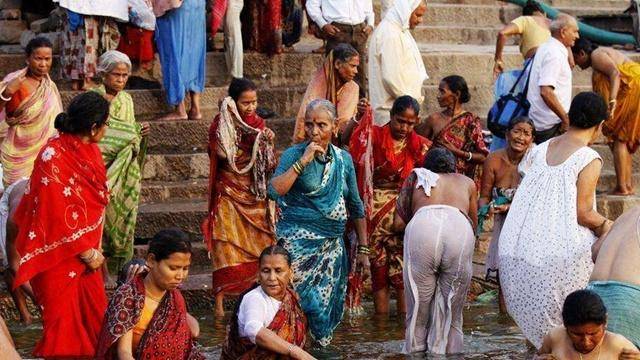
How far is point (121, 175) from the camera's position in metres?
12.3

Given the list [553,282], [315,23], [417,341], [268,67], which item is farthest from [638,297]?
[268,67]

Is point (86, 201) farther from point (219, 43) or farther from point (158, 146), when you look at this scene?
point (219, 43)

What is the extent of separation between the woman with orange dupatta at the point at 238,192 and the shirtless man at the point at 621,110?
3447 mm

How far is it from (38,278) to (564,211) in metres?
3.07

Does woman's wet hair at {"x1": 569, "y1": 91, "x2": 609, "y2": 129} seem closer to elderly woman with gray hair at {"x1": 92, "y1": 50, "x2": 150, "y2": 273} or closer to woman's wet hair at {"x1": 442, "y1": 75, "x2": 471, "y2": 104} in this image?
woman's wet hair at {"x1": 442, "y1": 75, "x2": 471, "y2": 104}

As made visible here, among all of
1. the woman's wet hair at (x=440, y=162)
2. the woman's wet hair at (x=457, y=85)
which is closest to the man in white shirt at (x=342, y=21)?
the woman's wet hair at (x=457, y=85)

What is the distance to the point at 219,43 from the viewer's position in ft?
53.1

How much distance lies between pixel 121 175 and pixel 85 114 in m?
2.21

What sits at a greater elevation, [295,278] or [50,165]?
[50,165]

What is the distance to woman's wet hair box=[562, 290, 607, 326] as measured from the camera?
8031 mm

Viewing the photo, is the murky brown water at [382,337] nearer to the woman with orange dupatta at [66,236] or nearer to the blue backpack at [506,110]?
the woman with orange dupatta at [66,236]

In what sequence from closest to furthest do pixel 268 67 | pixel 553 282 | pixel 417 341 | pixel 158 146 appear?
pixel 553 282
pixel 417 341
pixel 158 146
pixel 268 67

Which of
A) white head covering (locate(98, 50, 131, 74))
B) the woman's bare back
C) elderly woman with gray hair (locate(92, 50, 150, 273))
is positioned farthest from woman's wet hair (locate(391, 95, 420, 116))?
white head covering (locate(98, 50, 131, 74))

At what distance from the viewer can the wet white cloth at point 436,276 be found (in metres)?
10.5
